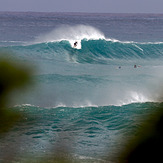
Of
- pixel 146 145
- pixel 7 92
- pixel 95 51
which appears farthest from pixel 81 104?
pixel 95 51

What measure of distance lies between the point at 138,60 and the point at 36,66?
11.2 meters

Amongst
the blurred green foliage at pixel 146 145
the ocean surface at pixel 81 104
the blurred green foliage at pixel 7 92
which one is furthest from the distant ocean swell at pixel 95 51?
the blurred green foliage at pixel 146 145

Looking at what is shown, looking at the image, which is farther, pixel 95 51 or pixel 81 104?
pixel 95 51

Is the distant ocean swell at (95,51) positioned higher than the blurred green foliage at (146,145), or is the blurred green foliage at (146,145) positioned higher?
the distant ocean swell at (95,51)

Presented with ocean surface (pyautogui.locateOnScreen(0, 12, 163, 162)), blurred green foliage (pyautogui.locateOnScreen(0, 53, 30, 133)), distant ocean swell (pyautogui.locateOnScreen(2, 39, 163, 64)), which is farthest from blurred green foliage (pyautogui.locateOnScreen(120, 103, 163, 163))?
distant ocean swell (pyautogui.locateOnScreen(2, 39, 163, 64))

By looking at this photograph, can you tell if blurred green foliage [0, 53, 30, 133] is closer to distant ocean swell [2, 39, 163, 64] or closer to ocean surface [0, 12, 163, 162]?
ocean surface [0, 12, 163, 162]

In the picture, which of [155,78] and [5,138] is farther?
[155,78]

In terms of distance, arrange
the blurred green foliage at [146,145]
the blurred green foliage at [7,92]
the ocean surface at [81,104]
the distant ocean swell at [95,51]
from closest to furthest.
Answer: the blurred green foliage at [146,145], the ocean surface at [81,104], the blurred green foliage at [7,92], the distant ocean swell at [95,51]

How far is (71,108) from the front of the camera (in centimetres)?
1684

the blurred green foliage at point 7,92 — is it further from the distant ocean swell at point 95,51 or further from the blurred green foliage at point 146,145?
the distant ocean swell at point 95,51

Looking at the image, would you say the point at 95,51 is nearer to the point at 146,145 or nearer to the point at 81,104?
the point at 81,104

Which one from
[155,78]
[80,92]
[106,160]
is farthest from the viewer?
[155,78]

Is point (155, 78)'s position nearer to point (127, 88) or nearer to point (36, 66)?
point (127, 88)

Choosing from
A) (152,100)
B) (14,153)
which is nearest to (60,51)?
(152,100)
